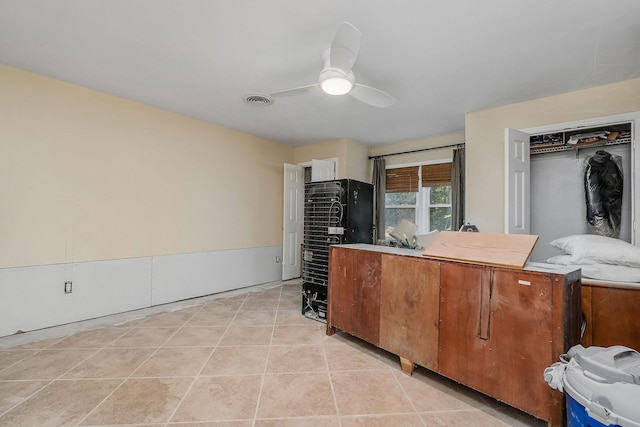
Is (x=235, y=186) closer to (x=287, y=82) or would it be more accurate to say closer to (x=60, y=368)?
(x=287, y=82)

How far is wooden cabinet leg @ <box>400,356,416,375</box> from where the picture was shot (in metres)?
2.08

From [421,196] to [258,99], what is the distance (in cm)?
321

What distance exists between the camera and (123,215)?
335 centimetres

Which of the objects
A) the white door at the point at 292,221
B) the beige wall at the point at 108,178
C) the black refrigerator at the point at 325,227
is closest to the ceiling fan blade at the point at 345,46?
the black refrigerator at the point at 325,227

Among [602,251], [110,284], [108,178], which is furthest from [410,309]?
[108,178]

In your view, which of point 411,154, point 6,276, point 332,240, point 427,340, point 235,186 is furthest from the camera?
point 411,154

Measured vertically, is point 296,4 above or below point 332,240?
above

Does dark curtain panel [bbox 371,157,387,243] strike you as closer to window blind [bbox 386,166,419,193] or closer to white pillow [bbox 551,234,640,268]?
window blind [bbox 386,166,419,193]

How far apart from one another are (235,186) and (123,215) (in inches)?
64.5

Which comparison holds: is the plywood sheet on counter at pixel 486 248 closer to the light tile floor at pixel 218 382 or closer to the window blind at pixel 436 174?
the light tile floor at pixel 218 382

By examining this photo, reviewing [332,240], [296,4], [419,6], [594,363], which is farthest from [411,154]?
[594,363]

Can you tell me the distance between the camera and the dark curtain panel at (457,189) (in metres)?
4.18

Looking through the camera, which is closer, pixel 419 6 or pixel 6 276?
pixel 419 6

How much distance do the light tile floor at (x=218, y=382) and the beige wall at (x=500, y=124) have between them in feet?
7.06
